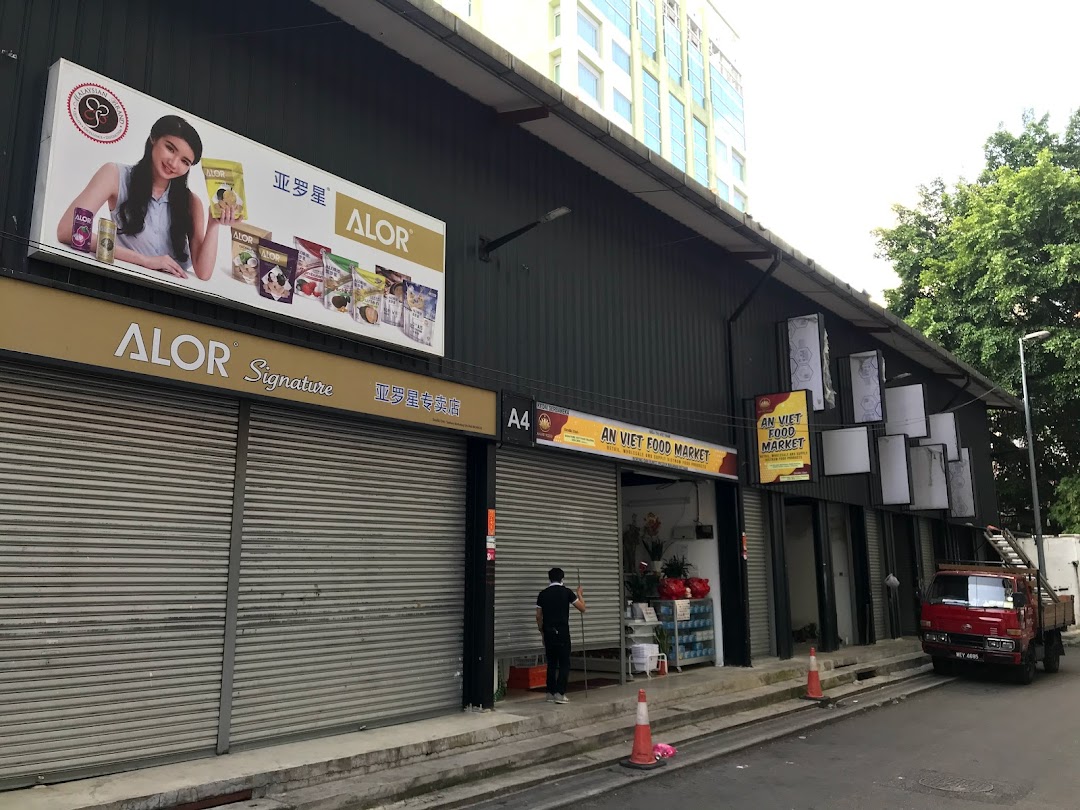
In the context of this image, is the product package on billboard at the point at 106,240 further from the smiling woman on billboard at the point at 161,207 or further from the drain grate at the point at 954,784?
the drain grate at the point at 954,784

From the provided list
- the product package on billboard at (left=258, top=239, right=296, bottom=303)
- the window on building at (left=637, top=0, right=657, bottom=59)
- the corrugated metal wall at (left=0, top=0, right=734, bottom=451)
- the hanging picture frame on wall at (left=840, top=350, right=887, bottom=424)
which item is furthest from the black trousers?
the window on building at (left=637, top=0, right=657, bottom=59)

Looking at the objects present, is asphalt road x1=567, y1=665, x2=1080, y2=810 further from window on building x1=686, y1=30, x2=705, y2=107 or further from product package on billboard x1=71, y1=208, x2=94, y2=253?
window on building x1=686, y1=30, x2=705, y2=107

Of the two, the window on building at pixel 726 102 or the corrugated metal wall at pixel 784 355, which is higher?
the window on building at pixel 726 102

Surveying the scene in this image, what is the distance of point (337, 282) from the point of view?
891 centimetres

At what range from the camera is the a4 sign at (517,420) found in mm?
10766

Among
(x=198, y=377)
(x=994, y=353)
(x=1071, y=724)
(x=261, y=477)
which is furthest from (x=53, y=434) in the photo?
(x=994, y=353)

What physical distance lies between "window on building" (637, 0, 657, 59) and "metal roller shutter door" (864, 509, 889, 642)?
36997 mm

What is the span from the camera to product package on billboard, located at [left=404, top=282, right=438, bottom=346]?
9.62 meters

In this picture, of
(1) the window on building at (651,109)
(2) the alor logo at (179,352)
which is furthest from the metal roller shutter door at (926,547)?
(1) the window on building at (651,109)

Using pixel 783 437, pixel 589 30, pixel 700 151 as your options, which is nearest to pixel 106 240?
pixel 783 437

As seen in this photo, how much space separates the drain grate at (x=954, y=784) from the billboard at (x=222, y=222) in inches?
269

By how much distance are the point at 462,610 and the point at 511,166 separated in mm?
6029

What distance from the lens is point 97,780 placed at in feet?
21.7

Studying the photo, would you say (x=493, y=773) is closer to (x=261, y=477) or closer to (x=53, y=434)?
(x=261, y=477)
